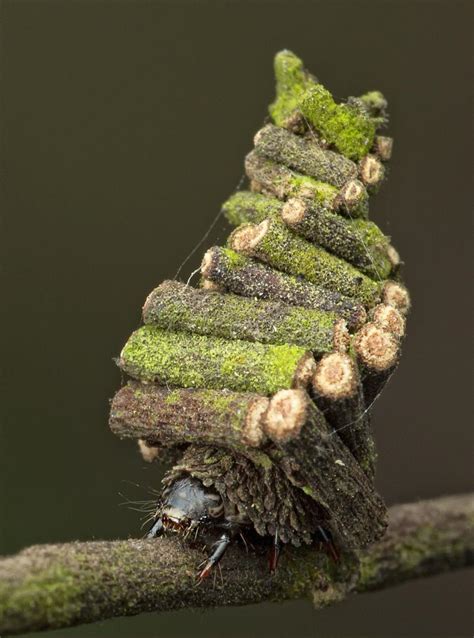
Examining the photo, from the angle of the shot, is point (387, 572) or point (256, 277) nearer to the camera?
point (256, 277)

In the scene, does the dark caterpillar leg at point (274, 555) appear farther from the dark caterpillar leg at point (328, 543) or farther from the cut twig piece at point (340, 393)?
the cut twig piece at point (340, 393)

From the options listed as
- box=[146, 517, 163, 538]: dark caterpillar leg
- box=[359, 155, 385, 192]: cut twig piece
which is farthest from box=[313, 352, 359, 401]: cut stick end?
box=[359, 155, 385, 192]: cut twig piece

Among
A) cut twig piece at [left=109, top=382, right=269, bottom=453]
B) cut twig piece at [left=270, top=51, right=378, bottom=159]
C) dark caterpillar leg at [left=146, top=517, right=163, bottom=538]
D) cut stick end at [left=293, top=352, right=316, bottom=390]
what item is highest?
cut twig piece at [left=270, top=51, right=378, bottom=159]

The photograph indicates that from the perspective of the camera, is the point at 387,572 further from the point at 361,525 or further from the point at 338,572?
the point at 361,525

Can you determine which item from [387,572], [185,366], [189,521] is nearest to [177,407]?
[185,366]

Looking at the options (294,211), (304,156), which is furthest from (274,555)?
(304,156)

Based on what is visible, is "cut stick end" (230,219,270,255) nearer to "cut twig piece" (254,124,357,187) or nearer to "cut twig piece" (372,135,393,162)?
"cut twig piece" (254,124,357,187)
